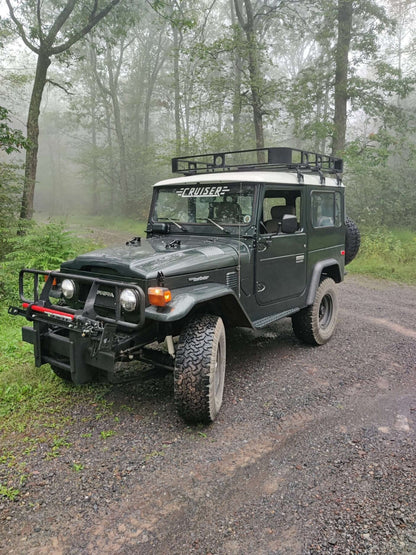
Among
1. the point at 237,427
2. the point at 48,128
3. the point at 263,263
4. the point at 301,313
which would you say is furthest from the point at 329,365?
the point at 48,128

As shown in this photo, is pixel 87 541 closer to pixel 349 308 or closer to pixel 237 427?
pixel 237 427

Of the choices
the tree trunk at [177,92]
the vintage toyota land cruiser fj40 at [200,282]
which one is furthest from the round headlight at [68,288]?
the tree trunk at [177,92]

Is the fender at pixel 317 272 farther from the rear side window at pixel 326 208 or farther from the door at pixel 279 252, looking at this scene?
the rear side window at pixel 326 208

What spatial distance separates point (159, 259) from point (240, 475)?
1.84 meters

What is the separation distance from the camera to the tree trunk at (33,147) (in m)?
9.07

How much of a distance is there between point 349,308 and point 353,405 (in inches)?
150

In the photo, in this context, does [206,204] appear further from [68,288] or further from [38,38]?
[38,38]

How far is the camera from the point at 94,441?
3121 mm

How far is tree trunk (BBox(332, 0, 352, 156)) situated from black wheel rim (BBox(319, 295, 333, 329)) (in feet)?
25.4

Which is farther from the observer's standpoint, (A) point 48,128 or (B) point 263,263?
(A) point 48,128

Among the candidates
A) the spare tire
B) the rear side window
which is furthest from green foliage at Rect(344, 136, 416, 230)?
the rear side window

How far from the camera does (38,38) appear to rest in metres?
10.0

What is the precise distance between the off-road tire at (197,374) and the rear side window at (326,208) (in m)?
2.57

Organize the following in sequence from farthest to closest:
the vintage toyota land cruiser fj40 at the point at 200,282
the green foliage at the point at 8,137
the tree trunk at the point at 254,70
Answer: the tree trunk at the point at 254,70 → the green foliage at the point at 8,137 → the vintage toyota land cruiser fj40 at the point at 200,282
